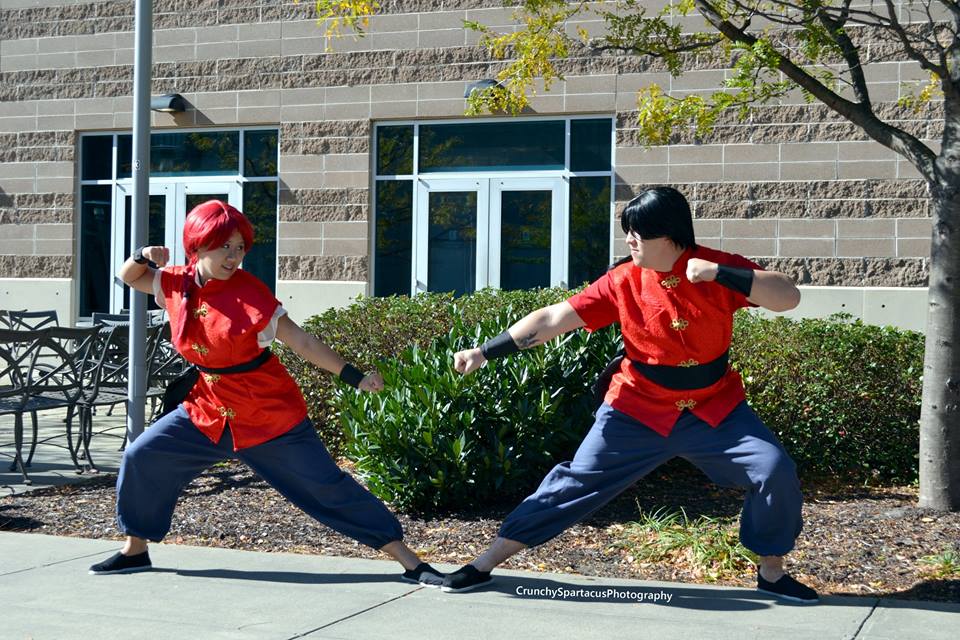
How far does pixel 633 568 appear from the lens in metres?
5.63

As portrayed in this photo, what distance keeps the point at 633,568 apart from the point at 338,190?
11115mm

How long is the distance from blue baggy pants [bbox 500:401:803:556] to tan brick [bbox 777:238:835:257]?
9337 mm

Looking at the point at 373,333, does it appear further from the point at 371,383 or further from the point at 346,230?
the point at 346,230

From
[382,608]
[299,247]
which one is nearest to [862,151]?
[299,247]

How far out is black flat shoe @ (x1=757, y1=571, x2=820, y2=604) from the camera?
4922 millimetres

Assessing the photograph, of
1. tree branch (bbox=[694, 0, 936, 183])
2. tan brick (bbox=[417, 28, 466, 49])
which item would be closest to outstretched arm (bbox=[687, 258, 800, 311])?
tree branch (bbox=[694, 0, 936, 183])

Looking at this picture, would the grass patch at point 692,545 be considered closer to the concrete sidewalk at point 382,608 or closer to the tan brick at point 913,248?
the concrete sidewalk at point 382,608

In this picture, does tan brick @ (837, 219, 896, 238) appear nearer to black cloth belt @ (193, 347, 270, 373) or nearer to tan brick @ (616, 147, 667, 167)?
tan brick @ (616, 147, 667, 167)

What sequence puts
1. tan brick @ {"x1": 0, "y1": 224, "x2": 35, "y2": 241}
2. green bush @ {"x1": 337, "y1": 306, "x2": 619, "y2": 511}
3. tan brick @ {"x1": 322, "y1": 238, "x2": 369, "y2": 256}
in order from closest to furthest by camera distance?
green bush @ {"x1": 337, "y1": 306, "x2": 619, "y2": 511}
tan brick @ {"x1": 322, "y1": 238, "x2": 369, "y2": 256}
tan brick @ {"x1": 0, "y1": 224, "x2": 35, "y2": 241}

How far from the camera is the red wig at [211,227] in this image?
5109 millimetres

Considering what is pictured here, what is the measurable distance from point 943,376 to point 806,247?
7.71 m

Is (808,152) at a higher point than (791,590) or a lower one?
higher

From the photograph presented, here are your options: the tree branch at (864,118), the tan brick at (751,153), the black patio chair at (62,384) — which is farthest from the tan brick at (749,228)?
→ the black patio chair at (62,384)

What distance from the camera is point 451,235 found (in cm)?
1600
